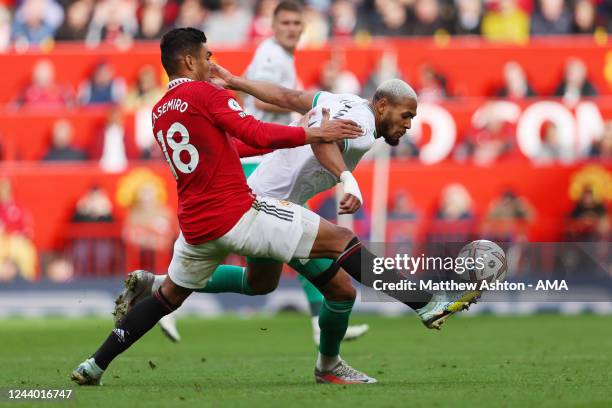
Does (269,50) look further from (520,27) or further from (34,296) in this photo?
(520,27)

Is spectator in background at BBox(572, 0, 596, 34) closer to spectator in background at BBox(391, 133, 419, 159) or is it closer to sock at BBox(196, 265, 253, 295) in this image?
spectator in background at BBox(391, 133, 419, 159)

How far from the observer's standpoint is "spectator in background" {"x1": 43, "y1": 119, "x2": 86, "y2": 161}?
2186cm

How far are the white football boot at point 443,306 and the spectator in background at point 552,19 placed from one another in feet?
50.3

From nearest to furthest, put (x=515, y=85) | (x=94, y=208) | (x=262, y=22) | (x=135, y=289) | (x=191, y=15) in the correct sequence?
1. (x=135, y=289)
2. (x=94, y=208)
3. (x=515, y=85)
4. (x=262, y=22)
5. (x=191, y=15)

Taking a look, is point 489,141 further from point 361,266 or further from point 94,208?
point 361,266

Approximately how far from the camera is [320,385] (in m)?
9.12

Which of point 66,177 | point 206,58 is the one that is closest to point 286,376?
point 206,58

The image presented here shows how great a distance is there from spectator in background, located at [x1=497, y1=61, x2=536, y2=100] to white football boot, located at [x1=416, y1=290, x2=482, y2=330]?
13.8m

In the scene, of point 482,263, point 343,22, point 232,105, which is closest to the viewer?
point 232,105

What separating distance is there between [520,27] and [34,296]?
9791mm

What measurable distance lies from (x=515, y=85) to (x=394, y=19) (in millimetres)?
2754

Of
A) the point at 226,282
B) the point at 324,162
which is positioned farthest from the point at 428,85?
the point at 324,162

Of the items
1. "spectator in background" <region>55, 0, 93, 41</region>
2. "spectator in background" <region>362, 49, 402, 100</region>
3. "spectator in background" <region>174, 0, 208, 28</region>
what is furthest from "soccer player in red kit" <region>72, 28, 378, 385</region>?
"spectator in background" <region>55, 0, 93, 41</region>

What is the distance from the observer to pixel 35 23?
83.0 feet
